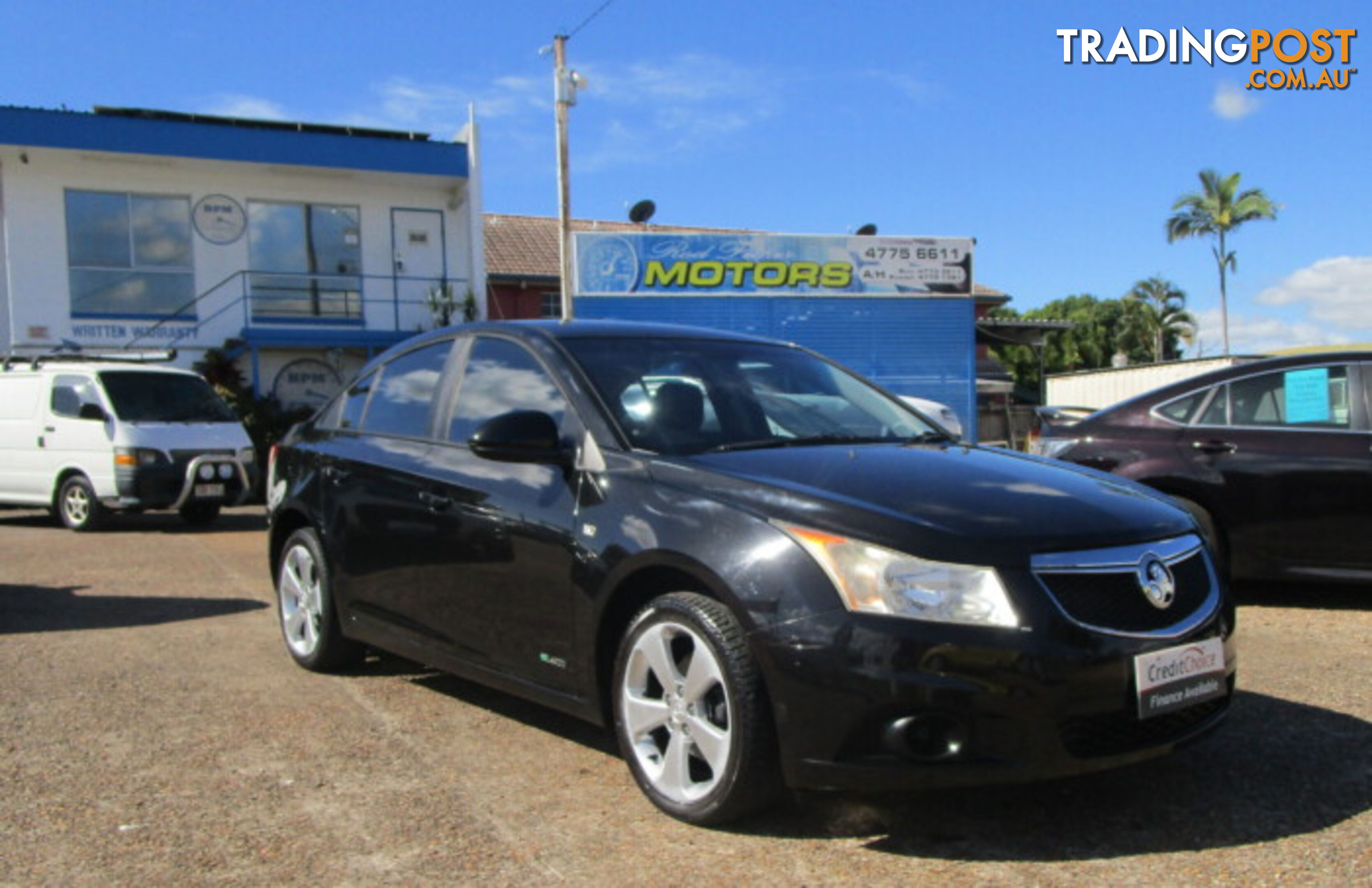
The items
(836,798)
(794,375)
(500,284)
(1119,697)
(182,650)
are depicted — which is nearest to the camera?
(1119,697)

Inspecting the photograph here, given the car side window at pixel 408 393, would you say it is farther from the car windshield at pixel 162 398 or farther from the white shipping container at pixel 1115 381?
the white shipping container at pixel 1115 381

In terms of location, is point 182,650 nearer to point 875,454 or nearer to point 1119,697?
point 875,454

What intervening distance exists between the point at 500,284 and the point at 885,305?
36.6ft

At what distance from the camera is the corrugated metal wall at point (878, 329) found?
77.2 feet

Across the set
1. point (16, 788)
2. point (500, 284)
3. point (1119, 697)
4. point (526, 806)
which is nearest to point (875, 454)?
point (1119, 697)

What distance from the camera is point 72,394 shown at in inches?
513

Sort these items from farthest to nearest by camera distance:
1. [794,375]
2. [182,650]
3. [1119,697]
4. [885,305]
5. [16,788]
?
[885,305] < [182,650] < [794,375] < [16,788] < [1119,697]

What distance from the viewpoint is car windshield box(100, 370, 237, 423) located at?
12.9m

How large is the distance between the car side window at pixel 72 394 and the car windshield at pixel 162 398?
18 cm

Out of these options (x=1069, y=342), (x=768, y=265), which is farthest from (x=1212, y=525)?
(x=1069, y=342)

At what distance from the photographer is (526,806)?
12.1 ft

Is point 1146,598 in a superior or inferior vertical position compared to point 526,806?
superior

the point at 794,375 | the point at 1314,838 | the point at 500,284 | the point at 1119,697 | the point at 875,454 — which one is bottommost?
the point at 1314,838

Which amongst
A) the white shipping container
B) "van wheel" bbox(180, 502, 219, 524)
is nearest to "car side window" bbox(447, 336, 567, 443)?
"van wheel" bbox(180, 502, 219, 524)
